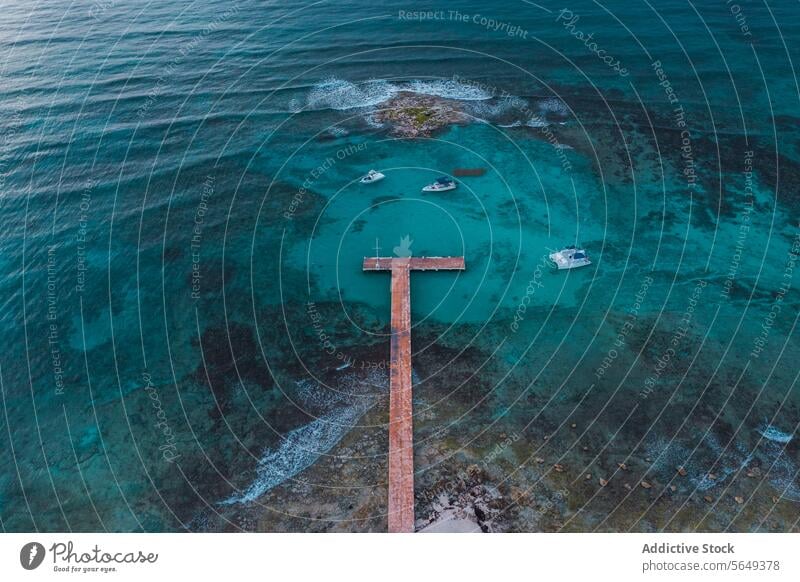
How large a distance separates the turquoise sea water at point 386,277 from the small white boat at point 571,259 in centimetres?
82

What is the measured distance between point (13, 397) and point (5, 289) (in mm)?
12164

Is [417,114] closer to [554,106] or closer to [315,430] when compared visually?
[554,106]

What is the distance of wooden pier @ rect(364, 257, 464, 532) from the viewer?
3259 cm

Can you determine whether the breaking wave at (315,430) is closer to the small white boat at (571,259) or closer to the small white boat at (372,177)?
the small white boat at (571,259)

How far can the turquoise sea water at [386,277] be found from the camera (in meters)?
34.4

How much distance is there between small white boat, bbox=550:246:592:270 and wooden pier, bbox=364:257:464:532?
881cm

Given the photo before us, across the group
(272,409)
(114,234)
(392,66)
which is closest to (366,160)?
(392,66)

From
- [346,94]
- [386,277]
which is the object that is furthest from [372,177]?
[346,94]

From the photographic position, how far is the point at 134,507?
33281 millimetres

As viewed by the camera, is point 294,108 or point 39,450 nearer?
point 39,450

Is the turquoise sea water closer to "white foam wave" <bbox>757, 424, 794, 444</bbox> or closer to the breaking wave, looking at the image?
the breaking wave

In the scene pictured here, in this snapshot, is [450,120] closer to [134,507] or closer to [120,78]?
[120,78]

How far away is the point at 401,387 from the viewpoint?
128 feet

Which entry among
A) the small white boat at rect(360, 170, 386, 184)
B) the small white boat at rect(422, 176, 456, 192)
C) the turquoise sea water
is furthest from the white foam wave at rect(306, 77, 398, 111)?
the small white boat at rect(422, 176, 456, 192)
